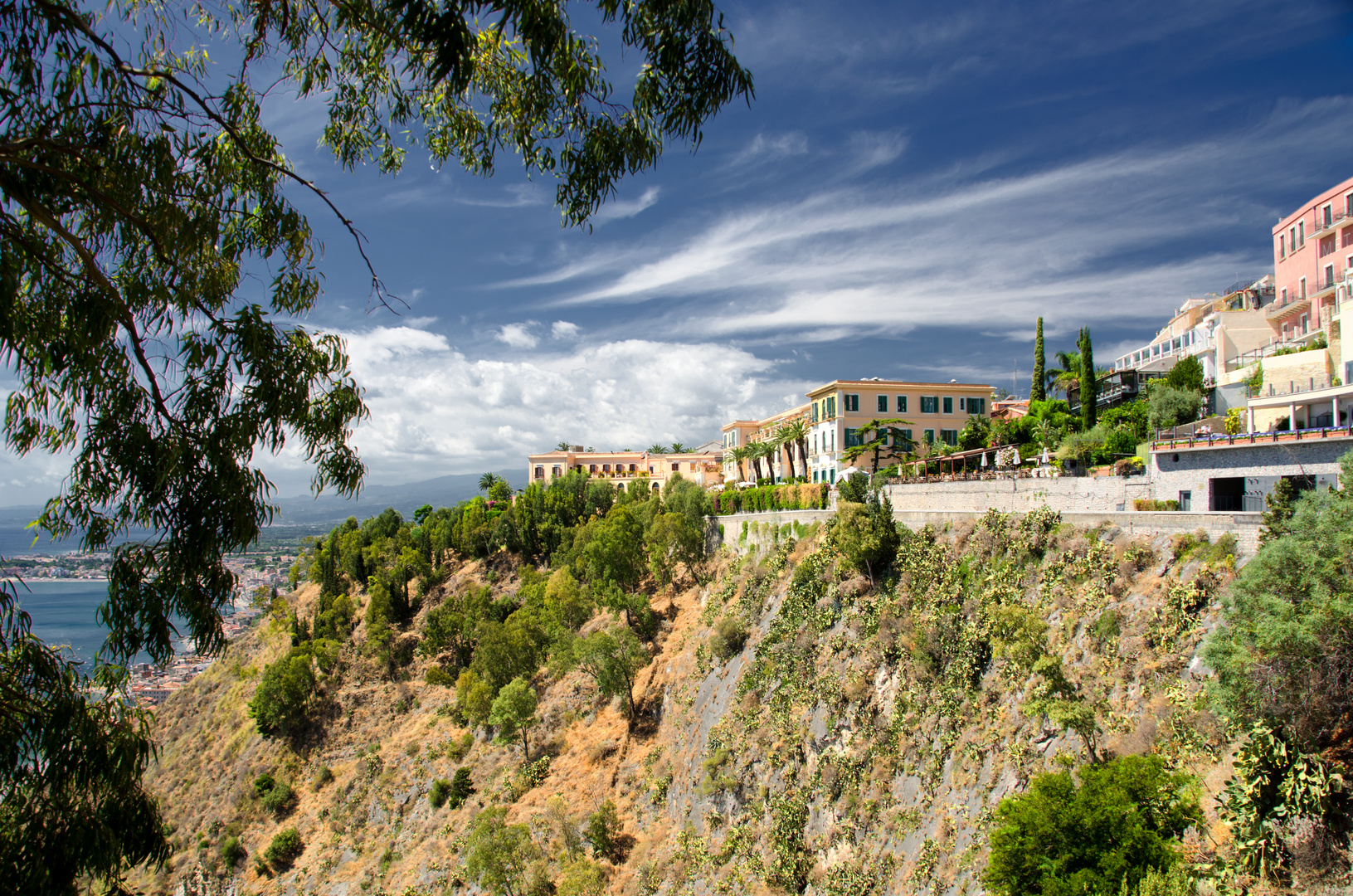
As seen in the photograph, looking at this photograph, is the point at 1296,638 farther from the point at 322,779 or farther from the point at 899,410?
the point at 322,779

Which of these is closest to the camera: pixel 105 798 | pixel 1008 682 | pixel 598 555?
pixel 105 798

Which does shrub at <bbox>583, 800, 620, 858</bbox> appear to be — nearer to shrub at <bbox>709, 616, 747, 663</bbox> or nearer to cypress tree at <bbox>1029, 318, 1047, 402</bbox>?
shrub at <bbox>709, 616, 747, 663</bbox>

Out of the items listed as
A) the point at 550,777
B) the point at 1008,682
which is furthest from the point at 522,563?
the point at 1008,682

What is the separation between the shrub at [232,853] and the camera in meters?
39.7

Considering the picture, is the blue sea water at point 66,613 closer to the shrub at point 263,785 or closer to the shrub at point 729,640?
the shrub at point 263,785

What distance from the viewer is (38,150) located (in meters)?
5.01

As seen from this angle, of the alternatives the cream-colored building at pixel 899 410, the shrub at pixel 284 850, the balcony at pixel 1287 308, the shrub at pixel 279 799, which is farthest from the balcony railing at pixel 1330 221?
the shrub at pixel 279 799

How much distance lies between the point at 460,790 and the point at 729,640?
16.6 meters

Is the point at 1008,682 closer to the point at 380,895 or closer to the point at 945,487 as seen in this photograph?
the point at 945,487

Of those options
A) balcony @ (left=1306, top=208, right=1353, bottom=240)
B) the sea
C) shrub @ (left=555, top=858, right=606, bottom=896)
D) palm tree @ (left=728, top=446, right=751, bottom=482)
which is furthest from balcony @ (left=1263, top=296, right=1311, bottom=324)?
the sea

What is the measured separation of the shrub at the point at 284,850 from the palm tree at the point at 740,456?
3984 centimetres

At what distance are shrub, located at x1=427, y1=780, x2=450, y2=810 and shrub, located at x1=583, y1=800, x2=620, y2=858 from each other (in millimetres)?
12010

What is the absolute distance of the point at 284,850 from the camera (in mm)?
37844

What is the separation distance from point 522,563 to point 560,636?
20.6 meters
